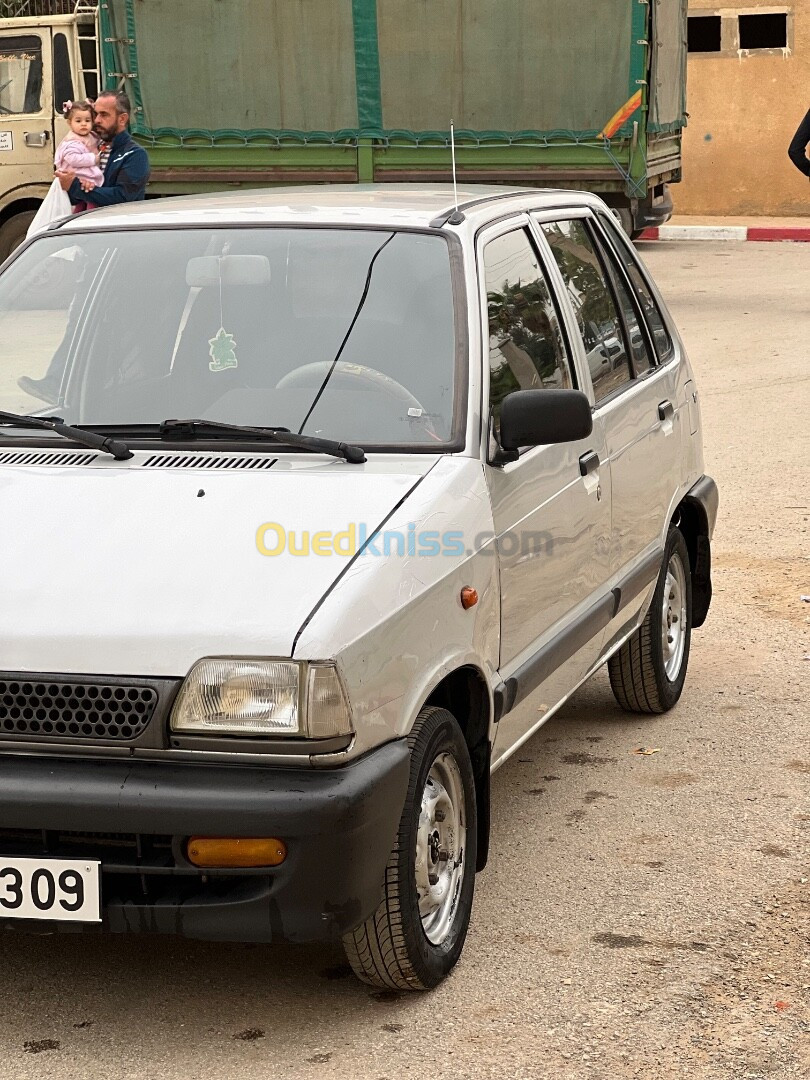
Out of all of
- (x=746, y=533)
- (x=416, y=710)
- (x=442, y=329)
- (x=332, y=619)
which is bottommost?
(x=746, y=533)

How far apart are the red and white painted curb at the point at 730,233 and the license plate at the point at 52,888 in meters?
17.9

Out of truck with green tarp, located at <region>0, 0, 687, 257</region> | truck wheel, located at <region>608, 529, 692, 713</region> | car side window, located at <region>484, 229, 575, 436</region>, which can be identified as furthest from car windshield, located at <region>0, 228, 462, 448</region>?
truck with green tarp, located at <region>0, 0, 687, 257</region>

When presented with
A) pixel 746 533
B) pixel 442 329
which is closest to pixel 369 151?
pixel 746 533

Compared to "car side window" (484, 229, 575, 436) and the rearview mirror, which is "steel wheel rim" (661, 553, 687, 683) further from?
the rearview mirror

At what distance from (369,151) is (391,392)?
36.5 ft

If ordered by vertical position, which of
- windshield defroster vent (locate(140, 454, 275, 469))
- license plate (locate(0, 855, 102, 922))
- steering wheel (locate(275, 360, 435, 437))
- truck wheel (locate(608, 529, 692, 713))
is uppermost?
steering wheel (locate(275, 360, 435, 437))

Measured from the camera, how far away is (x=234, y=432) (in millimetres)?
3740

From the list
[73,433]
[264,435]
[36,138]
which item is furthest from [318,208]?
[36,138]

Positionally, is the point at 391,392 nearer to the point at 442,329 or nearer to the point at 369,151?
the point at 442,329

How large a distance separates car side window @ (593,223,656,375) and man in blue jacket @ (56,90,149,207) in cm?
640

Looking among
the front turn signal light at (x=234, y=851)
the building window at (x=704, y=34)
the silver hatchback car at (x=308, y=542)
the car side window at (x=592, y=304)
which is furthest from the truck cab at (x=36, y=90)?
the front turn signal light at (x=234, y=851)

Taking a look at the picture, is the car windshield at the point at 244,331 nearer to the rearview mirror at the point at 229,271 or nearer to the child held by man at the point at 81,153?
the rearview mirror at the point at 229,271

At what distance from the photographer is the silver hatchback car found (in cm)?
294

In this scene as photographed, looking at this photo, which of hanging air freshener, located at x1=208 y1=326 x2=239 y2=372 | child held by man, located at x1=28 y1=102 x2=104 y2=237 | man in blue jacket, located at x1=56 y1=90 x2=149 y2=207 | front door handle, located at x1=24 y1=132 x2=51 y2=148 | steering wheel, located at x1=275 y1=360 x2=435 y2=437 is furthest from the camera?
front door handle, located at x1=24 y1=132 x2=51 y2=148
